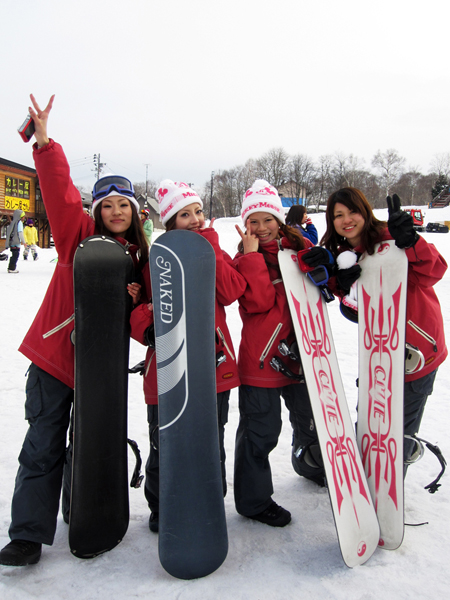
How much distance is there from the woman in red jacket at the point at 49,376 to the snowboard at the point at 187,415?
0.82ft

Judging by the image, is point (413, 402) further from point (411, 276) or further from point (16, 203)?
point (16, 203)

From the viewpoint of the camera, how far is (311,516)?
2.16 m

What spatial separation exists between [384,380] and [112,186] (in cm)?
163

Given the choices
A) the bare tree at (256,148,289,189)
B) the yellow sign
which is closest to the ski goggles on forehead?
the yellow sign

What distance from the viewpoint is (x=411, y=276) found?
2068mm

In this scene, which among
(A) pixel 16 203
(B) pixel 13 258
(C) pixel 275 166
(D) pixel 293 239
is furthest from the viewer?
(C) pixel 275 166

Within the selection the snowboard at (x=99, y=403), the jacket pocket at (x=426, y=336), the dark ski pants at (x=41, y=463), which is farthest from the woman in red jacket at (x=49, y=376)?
the jacket pocket at (x=426, y=336)

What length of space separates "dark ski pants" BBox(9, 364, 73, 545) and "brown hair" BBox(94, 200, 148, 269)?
0.71m

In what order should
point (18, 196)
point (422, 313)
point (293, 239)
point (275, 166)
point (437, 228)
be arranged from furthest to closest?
1. point (275, 166)
2. point (437, 228)
3. point (18, 196)
4. point (293, 239)
5. point (422, 313)

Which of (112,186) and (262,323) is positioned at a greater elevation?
(112,186)

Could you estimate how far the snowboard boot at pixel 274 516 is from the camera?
2.08 meters

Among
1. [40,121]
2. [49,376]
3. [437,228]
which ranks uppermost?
[437,228]

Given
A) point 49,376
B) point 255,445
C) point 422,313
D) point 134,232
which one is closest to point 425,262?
point 422,313

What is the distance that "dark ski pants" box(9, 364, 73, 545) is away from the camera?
1.80 meters
